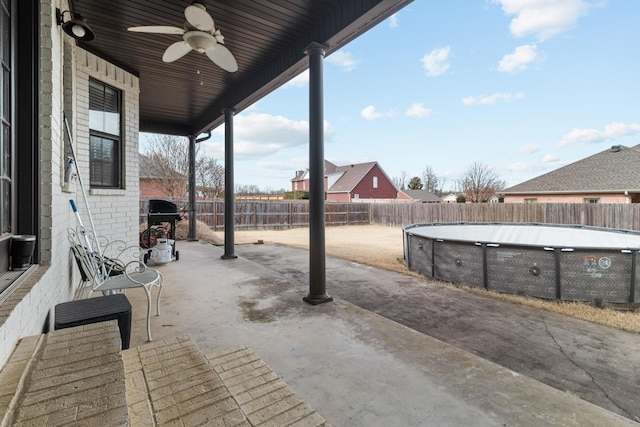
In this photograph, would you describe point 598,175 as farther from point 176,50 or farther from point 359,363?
point 176,50

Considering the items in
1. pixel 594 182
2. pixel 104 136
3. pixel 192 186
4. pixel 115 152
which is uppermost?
pixel 594 182

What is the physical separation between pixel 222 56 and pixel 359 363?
3373 millimetres

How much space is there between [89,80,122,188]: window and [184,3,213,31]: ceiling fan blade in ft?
8.85

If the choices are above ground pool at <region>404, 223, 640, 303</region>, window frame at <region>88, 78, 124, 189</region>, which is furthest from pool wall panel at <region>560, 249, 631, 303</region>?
window frame at <region>88, 78, 124, 189</region>

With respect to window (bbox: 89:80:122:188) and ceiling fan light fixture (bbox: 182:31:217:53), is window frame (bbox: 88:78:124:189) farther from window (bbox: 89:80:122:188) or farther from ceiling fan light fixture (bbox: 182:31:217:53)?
ceiling fan light fixture (bbox: 182:31:217:53)

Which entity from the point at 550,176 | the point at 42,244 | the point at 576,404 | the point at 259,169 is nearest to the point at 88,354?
the point at 42,244

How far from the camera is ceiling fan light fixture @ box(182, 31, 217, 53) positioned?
9.94 feet

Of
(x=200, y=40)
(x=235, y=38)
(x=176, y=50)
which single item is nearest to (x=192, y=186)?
(x=235, y=38)

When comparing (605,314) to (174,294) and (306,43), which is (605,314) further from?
(174,294)

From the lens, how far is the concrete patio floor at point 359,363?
1.70 meters

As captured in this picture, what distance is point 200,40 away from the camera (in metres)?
3.11

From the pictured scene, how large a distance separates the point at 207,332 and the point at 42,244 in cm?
143

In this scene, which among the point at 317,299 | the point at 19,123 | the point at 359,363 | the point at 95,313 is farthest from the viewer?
the point at 317,299

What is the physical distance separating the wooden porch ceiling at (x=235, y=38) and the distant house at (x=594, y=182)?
658 inches
